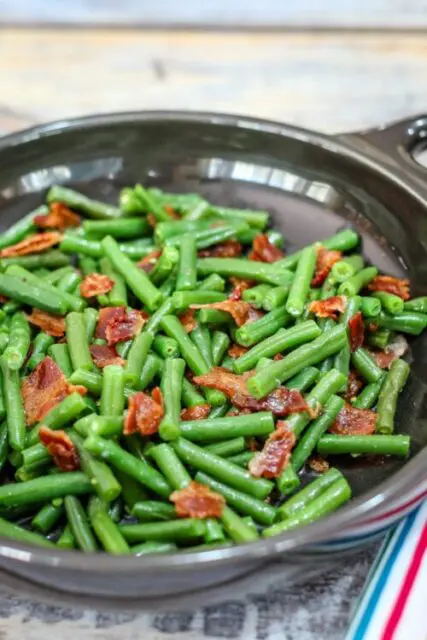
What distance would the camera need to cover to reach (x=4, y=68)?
3.14 metres

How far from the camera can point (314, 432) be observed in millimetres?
1508

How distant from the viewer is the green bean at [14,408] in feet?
4.87

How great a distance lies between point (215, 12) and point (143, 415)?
2.50 metres

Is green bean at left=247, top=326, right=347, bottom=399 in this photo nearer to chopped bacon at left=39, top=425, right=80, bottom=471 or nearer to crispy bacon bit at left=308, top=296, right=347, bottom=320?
crispy bacon bit at left=308, top=296, right=347, bottom=320

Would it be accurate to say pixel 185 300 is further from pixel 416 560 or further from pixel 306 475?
pixel 416 560

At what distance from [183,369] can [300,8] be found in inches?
92.7

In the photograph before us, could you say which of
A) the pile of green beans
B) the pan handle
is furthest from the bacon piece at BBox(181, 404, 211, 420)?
the pan handle

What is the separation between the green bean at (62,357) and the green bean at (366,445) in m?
0.51

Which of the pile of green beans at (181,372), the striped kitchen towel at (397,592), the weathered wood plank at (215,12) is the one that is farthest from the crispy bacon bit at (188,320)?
the weathered wood plank at (215,12)

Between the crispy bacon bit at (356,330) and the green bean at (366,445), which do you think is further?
the crispy bacon bit at (356,330)

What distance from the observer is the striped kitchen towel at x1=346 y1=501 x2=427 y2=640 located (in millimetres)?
1328

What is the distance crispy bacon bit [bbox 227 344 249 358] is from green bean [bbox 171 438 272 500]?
303 millimetres

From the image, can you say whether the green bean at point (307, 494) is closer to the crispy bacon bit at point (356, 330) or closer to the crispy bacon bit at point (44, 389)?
the crispy bacon bit at point (356, 330)

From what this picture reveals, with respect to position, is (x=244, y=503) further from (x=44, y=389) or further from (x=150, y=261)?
(x=150, y=261)
